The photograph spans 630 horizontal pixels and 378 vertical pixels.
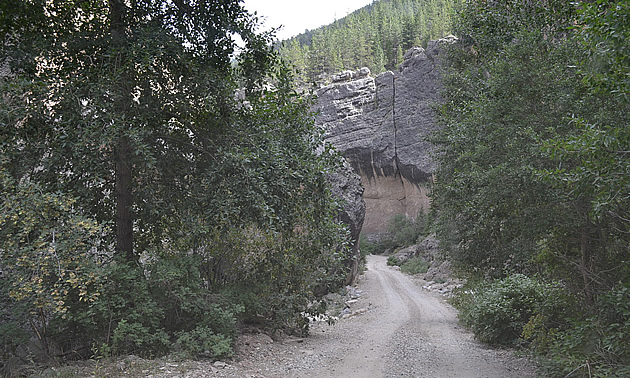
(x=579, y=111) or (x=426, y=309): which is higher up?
(x=579, y=111)

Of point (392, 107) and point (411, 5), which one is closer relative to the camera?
point (392, 107)

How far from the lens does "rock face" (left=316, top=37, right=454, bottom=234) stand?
47.4 m

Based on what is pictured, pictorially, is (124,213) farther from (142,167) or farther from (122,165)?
(142,167)

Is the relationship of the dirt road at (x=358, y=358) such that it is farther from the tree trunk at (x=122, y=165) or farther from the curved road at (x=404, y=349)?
the tree trunk at (x=122, y=165)

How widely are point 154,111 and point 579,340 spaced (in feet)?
25.4

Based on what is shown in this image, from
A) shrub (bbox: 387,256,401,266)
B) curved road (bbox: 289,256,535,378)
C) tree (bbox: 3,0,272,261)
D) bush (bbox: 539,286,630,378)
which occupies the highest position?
tree (bbox: 3,0,272,261)

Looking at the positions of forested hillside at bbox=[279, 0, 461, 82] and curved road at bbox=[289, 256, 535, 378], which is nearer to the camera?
curved road at bbox=[289, 256, 535, 378]

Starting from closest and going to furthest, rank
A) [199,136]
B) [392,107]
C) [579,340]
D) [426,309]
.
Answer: [579,340], [199,136], [426,309], [392,107]

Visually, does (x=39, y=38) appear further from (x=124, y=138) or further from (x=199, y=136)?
(x=199, y=136)

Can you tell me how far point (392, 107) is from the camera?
165 ft

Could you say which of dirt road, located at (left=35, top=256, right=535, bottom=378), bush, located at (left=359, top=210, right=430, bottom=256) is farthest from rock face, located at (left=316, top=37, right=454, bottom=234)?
dirt road, located at (left=35, top=256, right=535, bottom=378)

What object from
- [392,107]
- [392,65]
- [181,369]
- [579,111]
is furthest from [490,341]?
[392,65]

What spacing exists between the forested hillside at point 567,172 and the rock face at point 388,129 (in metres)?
37.8

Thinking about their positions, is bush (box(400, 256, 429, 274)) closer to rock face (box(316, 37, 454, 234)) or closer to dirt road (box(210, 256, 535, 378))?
rock face (box(316, 37, 454, 234))
